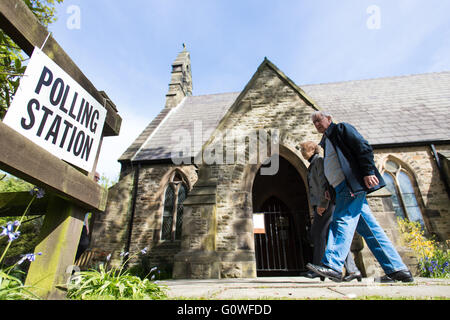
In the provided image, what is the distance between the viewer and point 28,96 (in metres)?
1.65

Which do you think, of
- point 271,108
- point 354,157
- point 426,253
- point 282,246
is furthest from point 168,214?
point 426,253

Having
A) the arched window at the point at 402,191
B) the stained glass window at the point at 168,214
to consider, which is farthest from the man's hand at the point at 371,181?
the stained glass window at the point at 168,214

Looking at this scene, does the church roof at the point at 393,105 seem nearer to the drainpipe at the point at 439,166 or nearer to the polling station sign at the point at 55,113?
the drainpipe at the point at 439,166

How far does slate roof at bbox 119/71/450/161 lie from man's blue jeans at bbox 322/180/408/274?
7735 mm

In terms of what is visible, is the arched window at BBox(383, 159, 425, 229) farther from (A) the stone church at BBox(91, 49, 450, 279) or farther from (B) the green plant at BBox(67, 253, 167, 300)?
(B) the green plant at BBox(67, 253, 167, 300)

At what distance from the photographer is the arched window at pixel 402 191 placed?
884cm

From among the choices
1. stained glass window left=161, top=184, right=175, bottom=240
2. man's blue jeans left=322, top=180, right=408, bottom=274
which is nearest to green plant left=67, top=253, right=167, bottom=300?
man's blue jeans left=322, top=180, right=408, bottom=274

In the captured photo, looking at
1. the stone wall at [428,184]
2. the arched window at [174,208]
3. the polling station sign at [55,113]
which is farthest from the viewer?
the arched window at [174,208]

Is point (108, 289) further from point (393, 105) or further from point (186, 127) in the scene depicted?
point (393, 105)

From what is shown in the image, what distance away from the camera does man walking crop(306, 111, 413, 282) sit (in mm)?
2723

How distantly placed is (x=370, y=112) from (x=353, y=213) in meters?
10.8

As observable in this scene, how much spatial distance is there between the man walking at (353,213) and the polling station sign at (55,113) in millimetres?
2742
